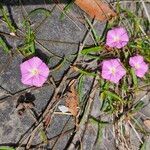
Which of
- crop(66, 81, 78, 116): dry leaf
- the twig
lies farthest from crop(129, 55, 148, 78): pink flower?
crop(66, 81, 78, 116): dry leaf

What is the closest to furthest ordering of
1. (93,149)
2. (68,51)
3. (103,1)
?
(93,149) → (68,51) → (103,1)

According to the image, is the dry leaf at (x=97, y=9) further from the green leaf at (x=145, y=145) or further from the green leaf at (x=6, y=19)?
the green leaf at (x=145, y=145)

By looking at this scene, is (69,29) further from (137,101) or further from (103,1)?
(137,101)

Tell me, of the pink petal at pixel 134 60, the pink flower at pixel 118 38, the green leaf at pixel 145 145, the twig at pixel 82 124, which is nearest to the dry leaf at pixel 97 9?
the pink flower at pixel 118 38

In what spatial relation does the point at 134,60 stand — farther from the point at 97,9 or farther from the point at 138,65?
the point at 97,9

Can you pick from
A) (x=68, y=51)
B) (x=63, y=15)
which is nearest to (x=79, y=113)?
(x=68, y=51)

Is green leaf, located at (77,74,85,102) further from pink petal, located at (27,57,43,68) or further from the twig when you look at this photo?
pink petal, located at (27,57,43,68)
